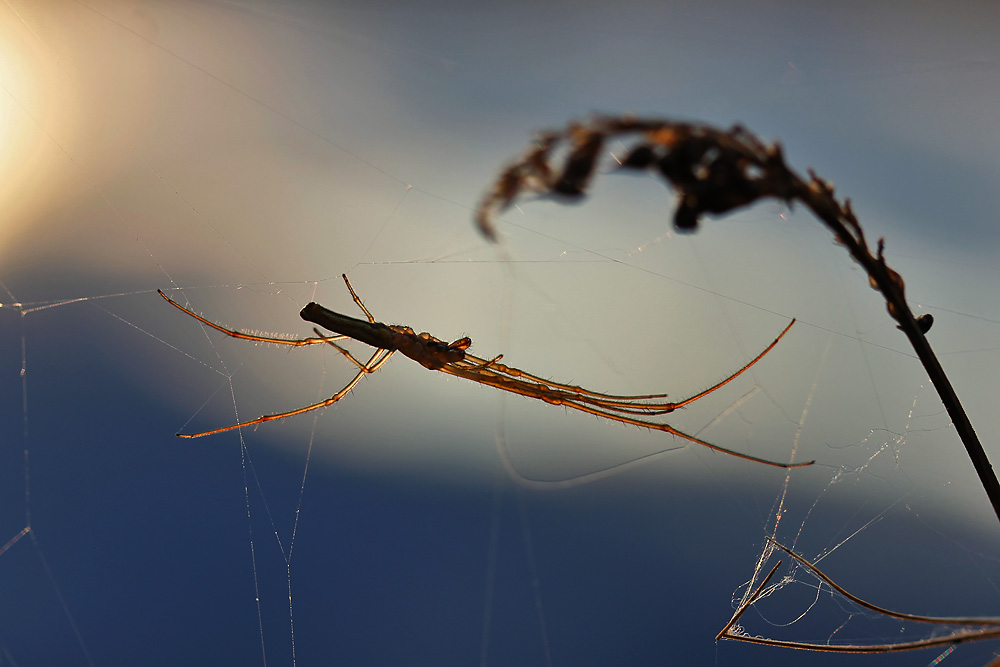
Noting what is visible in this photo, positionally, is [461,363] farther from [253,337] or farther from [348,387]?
[253,337]

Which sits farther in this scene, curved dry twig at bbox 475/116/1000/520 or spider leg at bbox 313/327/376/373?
spider leg at bbox 313/327/376/373

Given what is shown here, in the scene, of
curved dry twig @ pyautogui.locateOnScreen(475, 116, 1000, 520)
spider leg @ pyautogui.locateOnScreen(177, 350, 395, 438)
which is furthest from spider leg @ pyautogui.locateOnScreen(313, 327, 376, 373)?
curved dry twig @ pyautogui.locateOnScreen(475, 116, 1000, 520)

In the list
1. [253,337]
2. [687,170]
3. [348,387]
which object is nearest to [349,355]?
[348,387]

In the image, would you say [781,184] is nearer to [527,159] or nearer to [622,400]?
[527,159]

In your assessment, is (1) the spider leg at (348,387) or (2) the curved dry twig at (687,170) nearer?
(2) the curved dry twig at (687,170)

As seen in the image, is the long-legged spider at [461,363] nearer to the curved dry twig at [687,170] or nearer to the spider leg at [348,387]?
the spider leg at [348,387]

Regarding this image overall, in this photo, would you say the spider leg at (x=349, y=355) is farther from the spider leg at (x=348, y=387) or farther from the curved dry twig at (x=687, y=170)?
the curved dry twig at (x=687, y=170)

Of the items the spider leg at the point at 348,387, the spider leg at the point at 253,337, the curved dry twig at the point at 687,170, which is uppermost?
the spider leg at the point at 253,337

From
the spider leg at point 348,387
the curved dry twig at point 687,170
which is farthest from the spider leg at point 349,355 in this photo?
the curved dry twig at point 687,170

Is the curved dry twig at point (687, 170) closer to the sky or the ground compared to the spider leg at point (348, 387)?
closer to the ground

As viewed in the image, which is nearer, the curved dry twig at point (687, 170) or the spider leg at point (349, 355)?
the curved dry twig at point (687, 170)

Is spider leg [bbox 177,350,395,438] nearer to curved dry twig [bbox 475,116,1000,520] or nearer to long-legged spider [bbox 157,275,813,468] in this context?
long-legged spider [bbox 157,275,813,468]

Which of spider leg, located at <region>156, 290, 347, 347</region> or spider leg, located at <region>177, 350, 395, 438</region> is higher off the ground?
spider leg, located at <region>156, 290, 347, 347</region>
